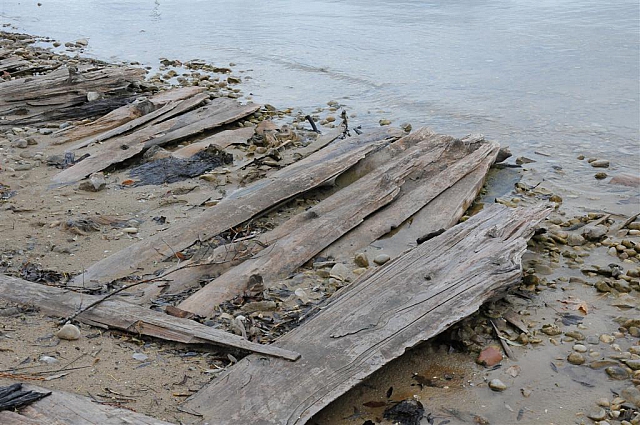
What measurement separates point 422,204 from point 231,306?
2.49 metres

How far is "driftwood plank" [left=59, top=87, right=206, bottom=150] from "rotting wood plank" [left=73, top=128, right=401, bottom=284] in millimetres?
2771

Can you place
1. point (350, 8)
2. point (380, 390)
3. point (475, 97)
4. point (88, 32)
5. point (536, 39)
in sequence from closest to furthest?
point (380, 390) < point (475, 97) < point (536, 39) < point (88, 32) < point (350, 8)

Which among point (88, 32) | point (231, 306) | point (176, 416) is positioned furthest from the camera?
point (88, 32)

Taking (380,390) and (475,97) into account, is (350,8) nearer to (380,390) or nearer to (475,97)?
(475,97)

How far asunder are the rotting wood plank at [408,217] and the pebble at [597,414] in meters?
2.25

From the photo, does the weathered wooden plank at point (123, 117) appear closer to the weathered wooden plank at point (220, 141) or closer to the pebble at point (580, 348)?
the weathered wooden plank at point (220, 141)

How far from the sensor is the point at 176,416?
11.1ft

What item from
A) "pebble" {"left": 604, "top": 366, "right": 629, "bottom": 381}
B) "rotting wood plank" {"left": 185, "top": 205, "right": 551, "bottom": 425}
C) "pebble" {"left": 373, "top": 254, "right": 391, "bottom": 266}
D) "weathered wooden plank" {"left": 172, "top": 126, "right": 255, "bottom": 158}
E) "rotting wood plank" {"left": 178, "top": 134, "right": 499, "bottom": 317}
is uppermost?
"rotting wood plank" {"left": 185, "top": 205, "right": 551, "bottom": 425}

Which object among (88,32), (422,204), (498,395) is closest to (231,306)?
(498,395)

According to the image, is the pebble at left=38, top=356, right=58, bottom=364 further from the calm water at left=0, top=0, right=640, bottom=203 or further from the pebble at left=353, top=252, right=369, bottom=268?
the calm water at left=0, top=0, right=640, bottom=203

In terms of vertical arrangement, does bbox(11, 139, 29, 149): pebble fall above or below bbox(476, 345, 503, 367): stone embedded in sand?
below

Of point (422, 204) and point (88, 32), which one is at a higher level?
point (422, 204)

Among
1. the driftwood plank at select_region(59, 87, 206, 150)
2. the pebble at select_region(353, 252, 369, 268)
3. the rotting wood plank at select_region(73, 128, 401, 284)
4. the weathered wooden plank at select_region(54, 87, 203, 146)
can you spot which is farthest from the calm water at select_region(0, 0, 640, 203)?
the pebble at select_region(353, 252, 369, 268)

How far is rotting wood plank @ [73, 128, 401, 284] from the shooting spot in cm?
523
